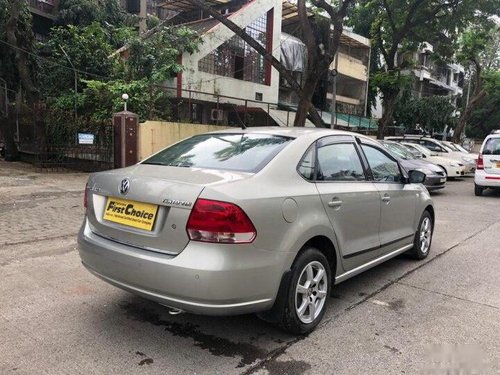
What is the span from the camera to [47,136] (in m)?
14.1

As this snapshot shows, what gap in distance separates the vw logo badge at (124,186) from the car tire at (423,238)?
3629 mm

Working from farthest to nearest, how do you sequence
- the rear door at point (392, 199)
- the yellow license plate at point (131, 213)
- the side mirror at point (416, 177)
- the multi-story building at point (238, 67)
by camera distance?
the multi-story building at point (238, 67) → the side mirror at point (416, 177) → the rear door at point (392, 199) → the yellow license plate at point (131, 213)

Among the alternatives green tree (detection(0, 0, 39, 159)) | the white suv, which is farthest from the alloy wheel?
green tree (detection(0, 0, 39, 159))

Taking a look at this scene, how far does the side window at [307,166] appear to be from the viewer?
3686 mm

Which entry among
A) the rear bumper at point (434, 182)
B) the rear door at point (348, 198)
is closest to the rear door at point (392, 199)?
the rear door at point (348, 198)

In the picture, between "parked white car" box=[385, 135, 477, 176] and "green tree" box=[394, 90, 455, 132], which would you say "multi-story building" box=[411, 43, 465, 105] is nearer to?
"green tree" box=[394, 90, 455, 132]

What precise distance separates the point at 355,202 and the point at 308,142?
0.72 meters

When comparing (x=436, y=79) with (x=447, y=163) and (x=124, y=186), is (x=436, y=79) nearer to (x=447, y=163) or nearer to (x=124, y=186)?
(x=447, y=163)

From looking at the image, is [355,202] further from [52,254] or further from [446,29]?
[446,29]

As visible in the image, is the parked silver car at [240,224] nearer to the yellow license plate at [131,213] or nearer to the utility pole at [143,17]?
the yellow license plate at [131,213]

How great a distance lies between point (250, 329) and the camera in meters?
3.64

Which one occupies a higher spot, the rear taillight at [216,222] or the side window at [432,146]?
the side window at [432,146]

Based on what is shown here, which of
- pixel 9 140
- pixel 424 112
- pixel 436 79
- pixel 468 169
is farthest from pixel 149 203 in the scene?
pixel 436 79

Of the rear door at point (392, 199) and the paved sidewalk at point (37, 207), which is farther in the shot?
the paved sidewalk at point (37, 207)
